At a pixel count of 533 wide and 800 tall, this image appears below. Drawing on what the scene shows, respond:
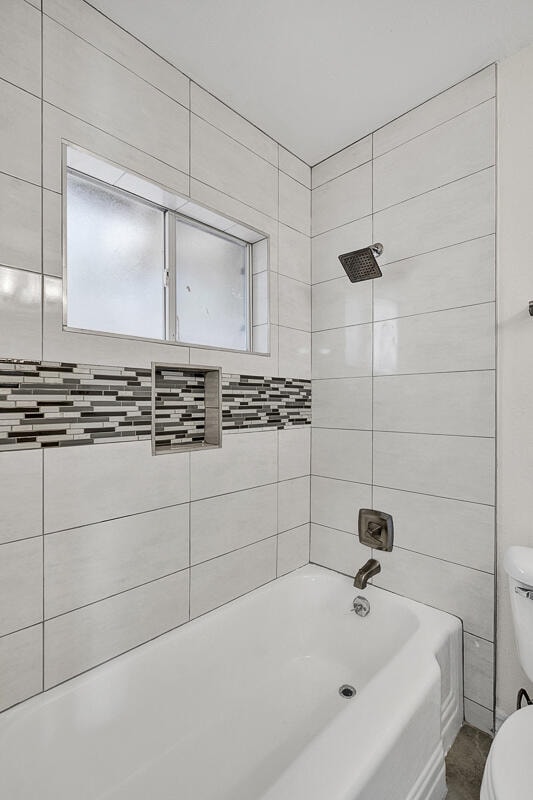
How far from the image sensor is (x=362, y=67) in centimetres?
168

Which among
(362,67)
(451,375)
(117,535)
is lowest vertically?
(117,535)

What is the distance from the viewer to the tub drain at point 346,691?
178cm

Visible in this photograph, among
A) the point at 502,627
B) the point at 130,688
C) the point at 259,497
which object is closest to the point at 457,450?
the point at 502,627

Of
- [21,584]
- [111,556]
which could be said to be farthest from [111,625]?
[21,584]

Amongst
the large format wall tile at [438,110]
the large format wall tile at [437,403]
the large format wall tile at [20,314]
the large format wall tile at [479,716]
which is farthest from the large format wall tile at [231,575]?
the large format wall tile at [438,110]

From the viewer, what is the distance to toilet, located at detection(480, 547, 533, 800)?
1.01 meters

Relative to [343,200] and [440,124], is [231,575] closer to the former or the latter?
[343,200]

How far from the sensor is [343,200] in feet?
7.12

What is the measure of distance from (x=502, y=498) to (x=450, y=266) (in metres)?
0.97

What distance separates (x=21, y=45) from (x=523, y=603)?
2.39 meters

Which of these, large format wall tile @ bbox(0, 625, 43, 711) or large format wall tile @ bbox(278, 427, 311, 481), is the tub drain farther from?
large format wall tile @ bbox(0, 625, 43, 711)

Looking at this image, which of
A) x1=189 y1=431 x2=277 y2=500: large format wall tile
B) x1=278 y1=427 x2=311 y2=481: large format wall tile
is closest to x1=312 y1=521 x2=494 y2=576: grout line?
x1=278 y1=427 x2=311 y2=481: large format wall tile

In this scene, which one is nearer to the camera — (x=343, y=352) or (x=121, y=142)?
(x=121, y=142)

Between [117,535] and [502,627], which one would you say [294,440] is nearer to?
[117,535]
